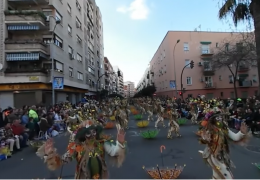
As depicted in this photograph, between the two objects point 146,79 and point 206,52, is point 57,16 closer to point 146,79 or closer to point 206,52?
point 206,52

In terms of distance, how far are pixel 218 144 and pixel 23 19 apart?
22.4 meters

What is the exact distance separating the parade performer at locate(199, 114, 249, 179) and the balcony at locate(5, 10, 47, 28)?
21.5 meters

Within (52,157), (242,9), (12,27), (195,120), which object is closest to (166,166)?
(52,157)

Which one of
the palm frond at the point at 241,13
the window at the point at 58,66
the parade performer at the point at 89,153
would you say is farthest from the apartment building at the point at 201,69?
the parade performer at the point at 89,153

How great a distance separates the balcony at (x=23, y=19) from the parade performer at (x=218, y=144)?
2148 centimetres

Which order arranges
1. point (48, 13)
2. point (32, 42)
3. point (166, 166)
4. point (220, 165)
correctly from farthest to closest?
point (48, 13)
point (32, 42)
point (166, 166)
point (220, 165)

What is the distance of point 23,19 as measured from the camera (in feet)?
69.6

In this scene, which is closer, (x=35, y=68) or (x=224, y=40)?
(x=35, y=68)

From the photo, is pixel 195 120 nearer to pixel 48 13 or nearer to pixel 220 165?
pixel 220 165

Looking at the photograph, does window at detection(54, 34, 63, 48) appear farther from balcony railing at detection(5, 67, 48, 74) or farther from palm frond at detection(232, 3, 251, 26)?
palm frond at detection(232, 3, 251, 26)

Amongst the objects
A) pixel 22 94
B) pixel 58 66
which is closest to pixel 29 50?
pixel 58 66

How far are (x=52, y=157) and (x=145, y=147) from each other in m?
5.21

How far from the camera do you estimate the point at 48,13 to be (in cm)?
2398

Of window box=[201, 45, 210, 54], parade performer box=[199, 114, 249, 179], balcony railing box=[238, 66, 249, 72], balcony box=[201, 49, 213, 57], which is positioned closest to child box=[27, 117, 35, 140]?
parade performer box=[199, 114, 249, 179]
